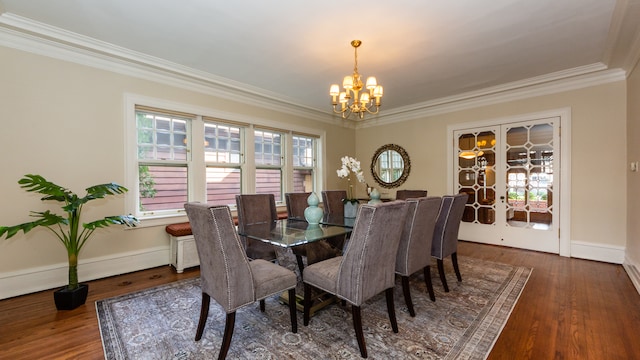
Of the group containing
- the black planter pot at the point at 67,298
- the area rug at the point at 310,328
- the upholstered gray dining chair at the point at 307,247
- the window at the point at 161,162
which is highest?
the window at the point at 161,162

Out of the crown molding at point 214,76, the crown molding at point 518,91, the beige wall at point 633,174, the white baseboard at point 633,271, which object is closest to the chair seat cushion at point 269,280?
the crown molding at point 214,76

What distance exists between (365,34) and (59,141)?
336 cm

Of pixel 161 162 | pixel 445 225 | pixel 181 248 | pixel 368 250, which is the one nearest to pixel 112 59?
pixel 161 162

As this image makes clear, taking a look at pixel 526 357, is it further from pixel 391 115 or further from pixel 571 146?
pixel 391 115

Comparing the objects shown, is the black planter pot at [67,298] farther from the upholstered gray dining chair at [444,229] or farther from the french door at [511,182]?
the french door at [511,182]

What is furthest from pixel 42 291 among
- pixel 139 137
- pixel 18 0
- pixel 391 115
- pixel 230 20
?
pixel 391 115

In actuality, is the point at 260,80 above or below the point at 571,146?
above

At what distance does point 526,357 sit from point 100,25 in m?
4.35

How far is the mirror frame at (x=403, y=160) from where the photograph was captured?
5.55 metres

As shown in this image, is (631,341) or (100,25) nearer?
(631,341)

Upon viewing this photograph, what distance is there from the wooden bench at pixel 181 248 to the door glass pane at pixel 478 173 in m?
4.48

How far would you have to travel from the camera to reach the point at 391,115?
5688 mm

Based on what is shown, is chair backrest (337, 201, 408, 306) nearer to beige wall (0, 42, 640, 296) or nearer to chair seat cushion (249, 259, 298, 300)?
chair seat cushion (249, 259, 298, 300)

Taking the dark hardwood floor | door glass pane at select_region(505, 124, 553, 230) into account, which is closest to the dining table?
the dark hardwood floor
